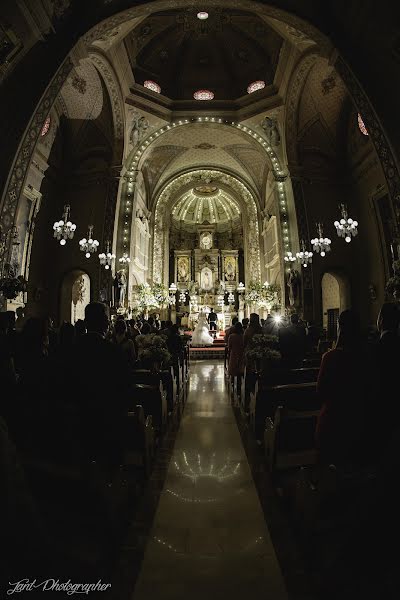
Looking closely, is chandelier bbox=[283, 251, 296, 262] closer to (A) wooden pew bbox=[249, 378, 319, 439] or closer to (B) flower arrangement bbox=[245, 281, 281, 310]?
(B) flower arrangement bbox=[245, 281, 281, 310]

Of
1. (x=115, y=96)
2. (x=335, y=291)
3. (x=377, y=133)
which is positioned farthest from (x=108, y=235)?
(x=335, y=291)

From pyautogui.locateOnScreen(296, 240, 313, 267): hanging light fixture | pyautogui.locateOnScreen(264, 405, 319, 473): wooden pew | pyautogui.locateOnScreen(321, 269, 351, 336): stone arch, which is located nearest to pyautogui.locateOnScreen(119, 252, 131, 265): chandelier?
pyautogui.locateOnScreen(296, 240, 313, 267): hanging light fixture

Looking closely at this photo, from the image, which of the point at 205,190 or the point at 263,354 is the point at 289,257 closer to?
the point at 263,354

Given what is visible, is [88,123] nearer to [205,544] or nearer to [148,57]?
[148,57]

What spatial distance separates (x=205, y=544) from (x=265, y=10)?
13806 mm

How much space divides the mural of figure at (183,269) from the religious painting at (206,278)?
1633 mm

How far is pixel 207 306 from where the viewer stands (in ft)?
98.1

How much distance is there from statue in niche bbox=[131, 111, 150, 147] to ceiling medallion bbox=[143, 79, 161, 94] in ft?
5.05

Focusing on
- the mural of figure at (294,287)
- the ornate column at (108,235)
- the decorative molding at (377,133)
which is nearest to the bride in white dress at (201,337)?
the mural of figure at (294,287)

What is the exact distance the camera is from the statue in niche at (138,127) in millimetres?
16608

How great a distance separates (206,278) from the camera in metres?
31.6

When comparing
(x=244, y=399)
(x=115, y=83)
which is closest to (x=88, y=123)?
(x=115, y=83)

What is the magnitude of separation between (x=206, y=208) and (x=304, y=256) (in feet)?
63.1

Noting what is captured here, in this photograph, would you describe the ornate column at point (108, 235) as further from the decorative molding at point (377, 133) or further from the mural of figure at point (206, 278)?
the mural of figure at point (206, 278)
